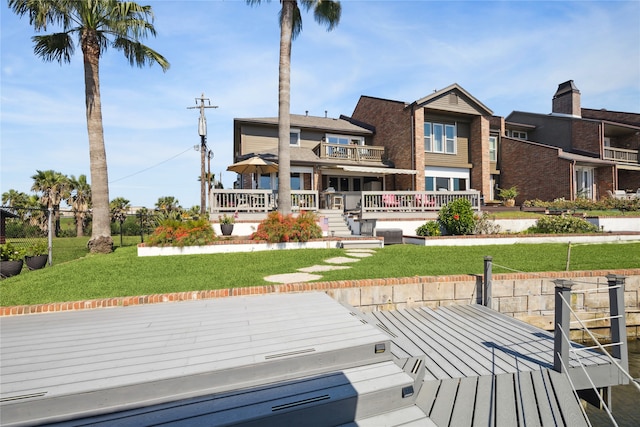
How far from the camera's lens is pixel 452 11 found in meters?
12.7

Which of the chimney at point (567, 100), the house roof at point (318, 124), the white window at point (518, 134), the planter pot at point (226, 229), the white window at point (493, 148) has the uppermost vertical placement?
the chimney at point (567, 100)

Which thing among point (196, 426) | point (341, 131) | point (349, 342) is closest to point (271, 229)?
point (349, 342)

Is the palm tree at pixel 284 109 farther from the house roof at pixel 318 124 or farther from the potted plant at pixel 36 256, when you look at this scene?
the potted plant at pixel 36 256

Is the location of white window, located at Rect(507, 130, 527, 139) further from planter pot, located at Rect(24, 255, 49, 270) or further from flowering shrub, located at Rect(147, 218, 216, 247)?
planter pot, located at Rect(24, 255, 49, 270)

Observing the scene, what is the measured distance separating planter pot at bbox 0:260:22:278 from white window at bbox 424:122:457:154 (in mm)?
21990

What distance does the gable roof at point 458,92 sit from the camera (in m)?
20.5

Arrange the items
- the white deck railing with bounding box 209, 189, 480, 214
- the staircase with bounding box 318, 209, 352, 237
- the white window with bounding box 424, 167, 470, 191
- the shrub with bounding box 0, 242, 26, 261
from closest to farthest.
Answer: the shrub with bounding box 0, 242, 26, 261, the white deck railing with bounding box 209, 189, 480, 214, the staircase with bounding box 318, 209, 352, 237, the white window with bounding box 424, 167, 470, 191

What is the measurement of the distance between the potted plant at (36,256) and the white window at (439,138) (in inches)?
845

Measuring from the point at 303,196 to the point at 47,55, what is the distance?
1281cm

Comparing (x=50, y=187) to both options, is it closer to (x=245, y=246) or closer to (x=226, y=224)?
(x=226, y=224)

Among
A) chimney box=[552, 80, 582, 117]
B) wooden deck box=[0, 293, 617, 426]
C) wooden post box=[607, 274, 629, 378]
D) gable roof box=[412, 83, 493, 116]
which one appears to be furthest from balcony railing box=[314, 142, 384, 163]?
chimney box=[552, 80, 582, 117]

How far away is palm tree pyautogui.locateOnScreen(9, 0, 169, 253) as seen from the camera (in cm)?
1162

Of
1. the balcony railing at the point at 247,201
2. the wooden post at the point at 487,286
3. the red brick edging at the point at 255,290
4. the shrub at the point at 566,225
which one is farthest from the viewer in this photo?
the balcony railing at the point at 247,201

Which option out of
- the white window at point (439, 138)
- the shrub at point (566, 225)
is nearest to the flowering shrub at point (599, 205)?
the shrub at point (566, 225)
